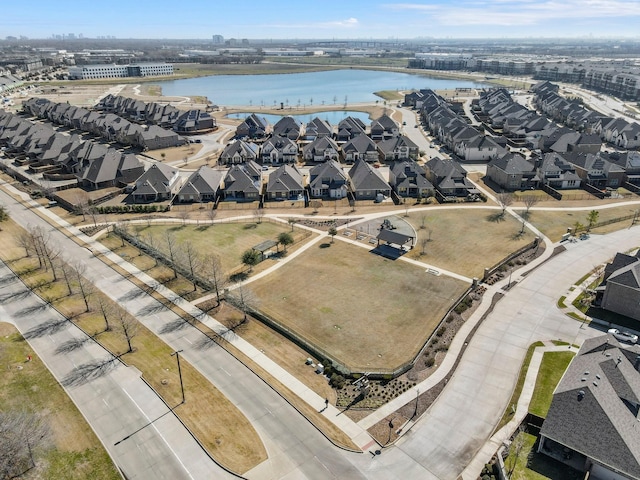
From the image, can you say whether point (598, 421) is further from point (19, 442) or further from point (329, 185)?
point (329, 185)

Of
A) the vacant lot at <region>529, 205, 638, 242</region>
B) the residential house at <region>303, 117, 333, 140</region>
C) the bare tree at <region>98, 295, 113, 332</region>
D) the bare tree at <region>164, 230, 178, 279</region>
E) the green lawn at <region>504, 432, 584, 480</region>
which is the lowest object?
the green lawn at <region>504, 432, 584, 480</region>

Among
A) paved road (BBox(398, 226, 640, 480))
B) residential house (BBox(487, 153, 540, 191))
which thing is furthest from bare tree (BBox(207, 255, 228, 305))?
residential house (BBox(487, 153, 540, 191))

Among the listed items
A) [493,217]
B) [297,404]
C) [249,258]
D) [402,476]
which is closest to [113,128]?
[249,258]

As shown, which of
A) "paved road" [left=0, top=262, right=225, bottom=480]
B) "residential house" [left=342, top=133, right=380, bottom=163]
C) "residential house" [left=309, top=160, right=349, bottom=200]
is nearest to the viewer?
"paved road" [left=0, top=262, right=225, bottom=480]

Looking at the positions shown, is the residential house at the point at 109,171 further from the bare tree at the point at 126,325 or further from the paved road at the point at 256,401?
the bare tree at the point at 126,325

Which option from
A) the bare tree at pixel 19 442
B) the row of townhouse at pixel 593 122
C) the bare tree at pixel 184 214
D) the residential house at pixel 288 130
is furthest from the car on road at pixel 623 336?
the residential house at pixel 288 130

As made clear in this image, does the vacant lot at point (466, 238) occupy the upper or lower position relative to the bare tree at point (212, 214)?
lower

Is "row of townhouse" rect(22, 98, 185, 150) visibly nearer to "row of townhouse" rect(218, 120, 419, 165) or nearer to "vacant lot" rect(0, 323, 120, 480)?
"row of townhouse" rect(218, 120, 419, 165)
